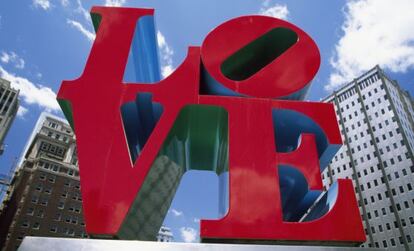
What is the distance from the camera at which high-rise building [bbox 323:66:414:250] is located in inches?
2339

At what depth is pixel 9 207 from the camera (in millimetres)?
64062

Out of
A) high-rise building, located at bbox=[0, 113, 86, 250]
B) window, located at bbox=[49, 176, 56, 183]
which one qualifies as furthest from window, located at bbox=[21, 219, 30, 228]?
window, located at bbox=[49, 176, 56, 183]

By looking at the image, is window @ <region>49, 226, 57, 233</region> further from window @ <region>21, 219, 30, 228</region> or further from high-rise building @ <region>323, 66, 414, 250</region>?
high-rise building @ <region>323, 66, 414, 250</region>

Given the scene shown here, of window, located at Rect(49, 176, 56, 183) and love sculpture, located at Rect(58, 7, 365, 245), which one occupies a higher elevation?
window, located at Rect(49, 176, 56, 183)

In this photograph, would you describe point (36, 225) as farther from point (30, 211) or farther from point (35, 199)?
point (35, 199)

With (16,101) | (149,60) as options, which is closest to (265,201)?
(149,60)

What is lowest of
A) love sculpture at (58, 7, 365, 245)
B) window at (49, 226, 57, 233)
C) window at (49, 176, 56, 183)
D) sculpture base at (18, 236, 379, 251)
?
sculpture base at (18, 236, 379, 251)

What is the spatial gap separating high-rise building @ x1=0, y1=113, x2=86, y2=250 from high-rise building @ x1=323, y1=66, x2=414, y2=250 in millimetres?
55363

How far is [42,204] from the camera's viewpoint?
58156mm

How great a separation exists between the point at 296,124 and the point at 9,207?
70438mm

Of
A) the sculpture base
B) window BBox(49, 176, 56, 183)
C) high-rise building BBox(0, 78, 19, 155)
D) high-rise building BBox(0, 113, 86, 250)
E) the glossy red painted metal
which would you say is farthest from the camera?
high-rise building BBox(0, 78, 19, 155)

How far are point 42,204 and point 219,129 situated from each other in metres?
57.8

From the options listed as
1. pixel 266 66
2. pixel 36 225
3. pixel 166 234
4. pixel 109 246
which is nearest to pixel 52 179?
pixel 36 225

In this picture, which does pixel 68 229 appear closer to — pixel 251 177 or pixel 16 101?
pixel 16 101
